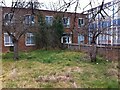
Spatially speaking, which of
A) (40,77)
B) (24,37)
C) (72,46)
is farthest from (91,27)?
(24,37)

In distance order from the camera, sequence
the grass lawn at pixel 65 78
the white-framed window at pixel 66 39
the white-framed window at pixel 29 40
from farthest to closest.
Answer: the white-framed window at pixel 66 39 → the white-framed window at pixel 29 40 → the grass lawn at pixel 65 78

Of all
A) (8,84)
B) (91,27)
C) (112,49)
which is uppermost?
(91,27)

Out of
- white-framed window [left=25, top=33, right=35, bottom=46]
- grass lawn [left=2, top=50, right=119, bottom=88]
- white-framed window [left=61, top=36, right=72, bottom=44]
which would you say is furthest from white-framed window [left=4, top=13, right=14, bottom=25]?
white-framed window [left=61, top=36, right=72, bottom=44]

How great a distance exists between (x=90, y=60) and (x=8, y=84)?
6.01 metres

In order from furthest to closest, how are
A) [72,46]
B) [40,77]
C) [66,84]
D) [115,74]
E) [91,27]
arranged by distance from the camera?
[72,46], [91,27], [115,74], [40,77], [66,84]

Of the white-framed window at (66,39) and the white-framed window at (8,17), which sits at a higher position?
the white-framed window at (8,17)

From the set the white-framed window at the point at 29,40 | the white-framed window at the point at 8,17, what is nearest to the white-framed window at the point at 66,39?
the white-framed window at the point at 29,40

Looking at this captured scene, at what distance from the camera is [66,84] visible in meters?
7.60

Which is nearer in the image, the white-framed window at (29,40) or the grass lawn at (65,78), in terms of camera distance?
the grass lawn at (65,78)

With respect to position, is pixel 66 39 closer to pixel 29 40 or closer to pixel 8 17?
pixel 29 40

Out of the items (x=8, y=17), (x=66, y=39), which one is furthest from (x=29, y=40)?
(x=8, y=17)

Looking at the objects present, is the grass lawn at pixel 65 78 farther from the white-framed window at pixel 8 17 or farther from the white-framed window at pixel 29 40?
the white-framed window at pixel 29 40

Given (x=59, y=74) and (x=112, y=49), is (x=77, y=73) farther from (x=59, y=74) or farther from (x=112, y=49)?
(x=112, y=49)

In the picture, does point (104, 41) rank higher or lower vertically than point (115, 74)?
higher
